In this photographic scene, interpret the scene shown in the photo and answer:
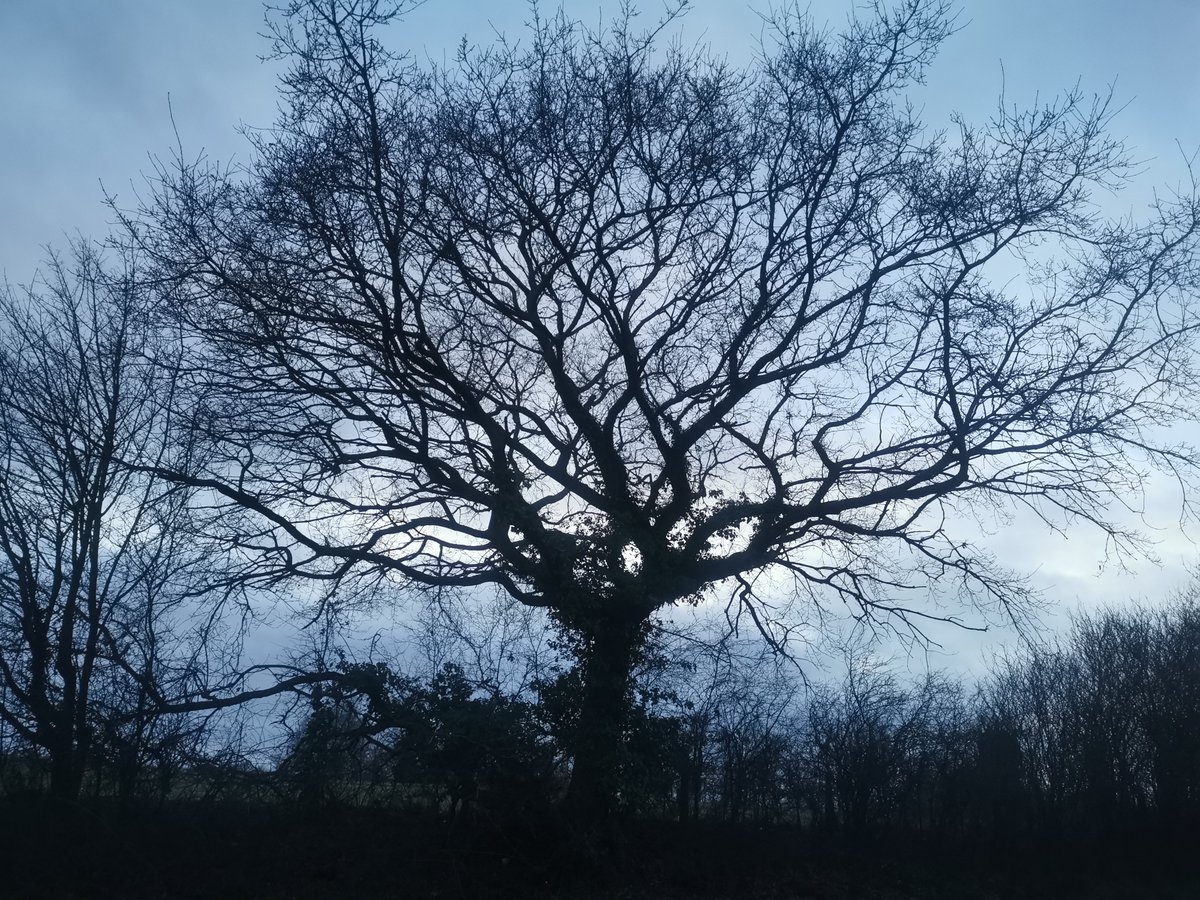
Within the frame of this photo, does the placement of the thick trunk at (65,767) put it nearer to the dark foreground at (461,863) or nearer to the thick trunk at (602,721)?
the dark foreground at (461,863)

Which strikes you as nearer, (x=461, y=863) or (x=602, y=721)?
(x=461, y=863)

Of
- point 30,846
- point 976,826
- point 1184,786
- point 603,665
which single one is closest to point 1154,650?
point 1184,786

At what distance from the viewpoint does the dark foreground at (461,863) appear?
11.2 meters

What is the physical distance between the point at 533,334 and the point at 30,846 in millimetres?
9473

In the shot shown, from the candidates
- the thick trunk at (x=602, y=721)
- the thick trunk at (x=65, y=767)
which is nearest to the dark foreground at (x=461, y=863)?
the thick trunk at (x=65, y=767)

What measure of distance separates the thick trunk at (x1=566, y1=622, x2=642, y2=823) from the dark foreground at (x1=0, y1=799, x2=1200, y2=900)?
0.53m

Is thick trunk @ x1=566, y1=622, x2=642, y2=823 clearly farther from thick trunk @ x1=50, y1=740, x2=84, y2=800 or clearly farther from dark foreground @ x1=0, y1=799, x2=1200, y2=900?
thick trunk @ x1=50, y1=740, x2=84, y2=800

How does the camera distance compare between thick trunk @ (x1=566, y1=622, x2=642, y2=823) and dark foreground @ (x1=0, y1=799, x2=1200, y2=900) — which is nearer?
dark foreground @ (x1=0, y1=799, x2=1200, y2=900)

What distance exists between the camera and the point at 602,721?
13.6 meters

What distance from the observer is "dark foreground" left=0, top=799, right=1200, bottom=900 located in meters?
11.2

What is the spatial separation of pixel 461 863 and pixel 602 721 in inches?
105

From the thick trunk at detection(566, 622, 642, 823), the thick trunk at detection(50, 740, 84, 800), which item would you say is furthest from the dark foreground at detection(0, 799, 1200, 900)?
the thick trunk at detection(566, 622, 642, 823)

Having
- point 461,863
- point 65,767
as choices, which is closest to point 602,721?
point 461,863

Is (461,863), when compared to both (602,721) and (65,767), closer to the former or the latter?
(602,721)
